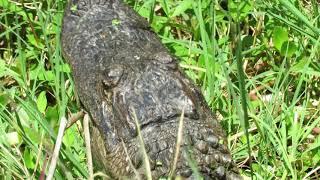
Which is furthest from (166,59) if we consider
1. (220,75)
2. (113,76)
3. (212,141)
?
(220,75)

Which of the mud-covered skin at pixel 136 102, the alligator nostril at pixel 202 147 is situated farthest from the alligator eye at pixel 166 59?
the alligator nostril at pixel 202 147

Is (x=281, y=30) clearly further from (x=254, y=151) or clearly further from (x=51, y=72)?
(x=51, y=72)

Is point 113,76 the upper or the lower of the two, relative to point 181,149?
upper

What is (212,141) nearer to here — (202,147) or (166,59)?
(202,147)

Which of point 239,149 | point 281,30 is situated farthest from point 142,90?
point 281,30

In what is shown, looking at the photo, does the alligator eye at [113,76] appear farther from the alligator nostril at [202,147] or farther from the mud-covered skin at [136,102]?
the alligator nostril at [202,147]

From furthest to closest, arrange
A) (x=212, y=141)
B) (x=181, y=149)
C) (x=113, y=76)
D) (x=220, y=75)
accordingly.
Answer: (x=220, y=75) < (x=113, y=76) < (x=212, y=141) < (x=181, y=149)
